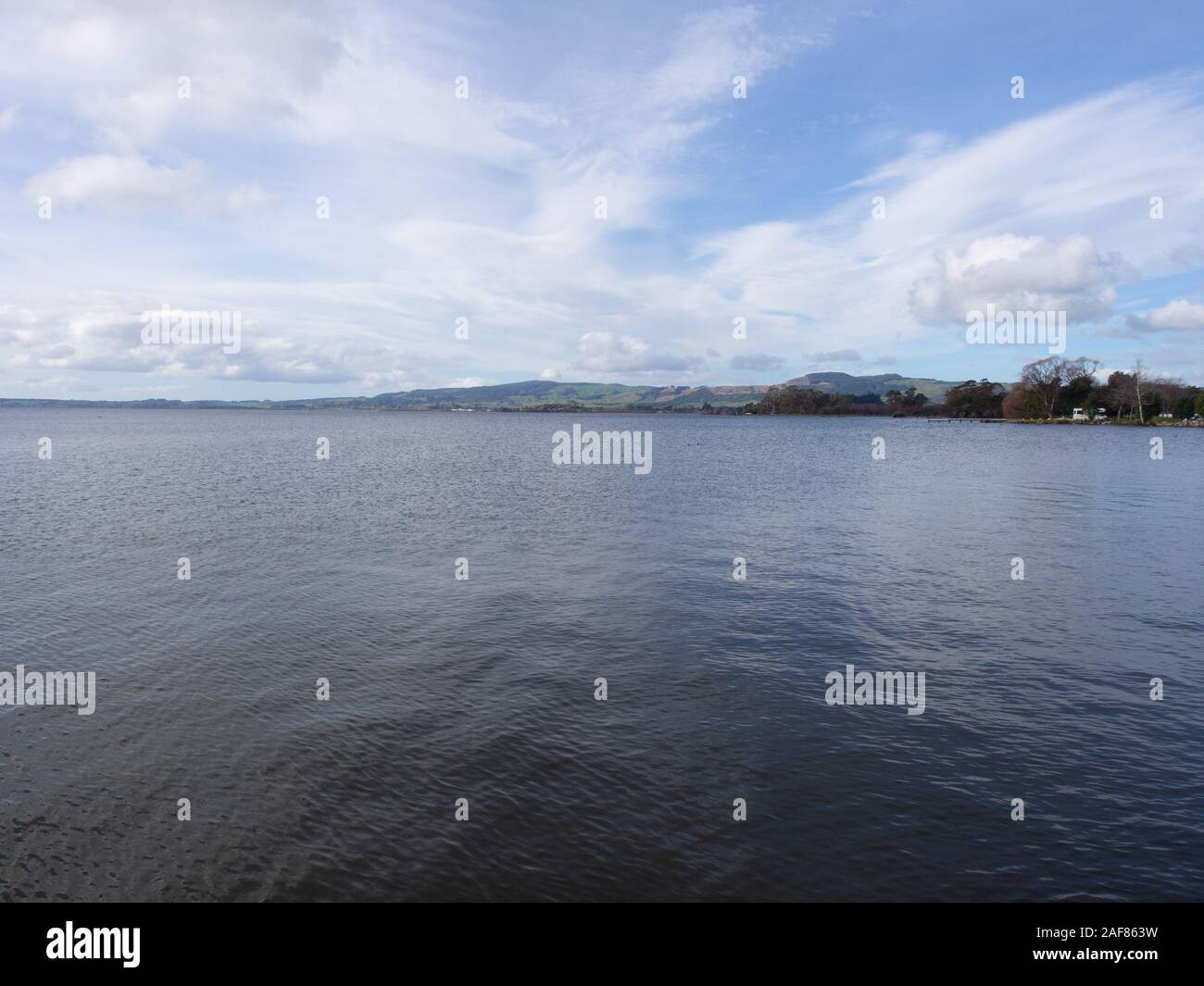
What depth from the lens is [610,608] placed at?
3023 cm

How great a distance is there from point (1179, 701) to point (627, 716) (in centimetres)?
1643

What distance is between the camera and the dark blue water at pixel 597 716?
1404cm

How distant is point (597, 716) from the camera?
20297 mm

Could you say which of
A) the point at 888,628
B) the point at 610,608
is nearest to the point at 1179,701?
the point at 888,628

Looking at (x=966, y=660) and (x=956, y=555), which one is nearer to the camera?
(x=966, y=660)

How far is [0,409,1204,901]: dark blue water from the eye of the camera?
14.0 meters

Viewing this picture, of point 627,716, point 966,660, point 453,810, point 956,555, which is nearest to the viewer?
point 453,810

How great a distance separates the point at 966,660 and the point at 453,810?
1807 centimetres
